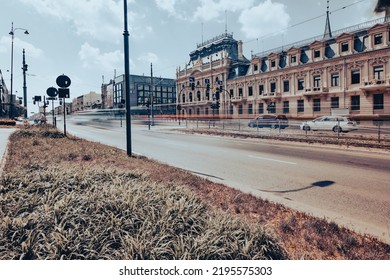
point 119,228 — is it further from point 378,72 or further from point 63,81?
point 378,72

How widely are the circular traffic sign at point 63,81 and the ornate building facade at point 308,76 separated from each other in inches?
866

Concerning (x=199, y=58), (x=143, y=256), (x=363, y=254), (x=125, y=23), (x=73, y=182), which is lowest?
(x=363, y=254)

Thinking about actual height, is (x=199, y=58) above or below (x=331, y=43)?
above

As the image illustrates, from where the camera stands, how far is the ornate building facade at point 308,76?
31.7 m

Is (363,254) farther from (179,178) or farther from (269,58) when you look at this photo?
(269,58)

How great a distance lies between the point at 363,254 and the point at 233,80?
169 ft

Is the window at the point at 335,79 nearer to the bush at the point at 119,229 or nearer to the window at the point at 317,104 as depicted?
the window at the point at 317,104

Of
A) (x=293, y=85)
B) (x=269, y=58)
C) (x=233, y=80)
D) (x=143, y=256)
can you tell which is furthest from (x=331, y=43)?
(x=143, y=256)

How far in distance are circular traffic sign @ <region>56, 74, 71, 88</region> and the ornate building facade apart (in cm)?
2201

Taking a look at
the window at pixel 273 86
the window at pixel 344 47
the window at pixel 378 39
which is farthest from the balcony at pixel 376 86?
the window at pixel 273 86

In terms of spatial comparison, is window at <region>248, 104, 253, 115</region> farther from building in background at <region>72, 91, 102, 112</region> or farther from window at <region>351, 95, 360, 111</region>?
→ building in background at <region>72, 91, 102, 112</region>

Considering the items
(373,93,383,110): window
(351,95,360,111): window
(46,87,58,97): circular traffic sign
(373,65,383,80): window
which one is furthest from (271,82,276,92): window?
(46,87,58,97): circular traffic sign

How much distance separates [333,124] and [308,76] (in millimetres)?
19772

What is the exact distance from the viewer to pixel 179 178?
6.22 metres
